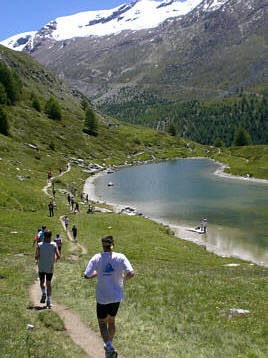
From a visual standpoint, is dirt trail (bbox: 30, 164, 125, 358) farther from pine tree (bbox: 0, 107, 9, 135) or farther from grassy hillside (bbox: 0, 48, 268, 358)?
pine tree (bbox: 0, 107, 9, 135)

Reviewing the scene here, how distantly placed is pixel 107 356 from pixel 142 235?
39.1 meters

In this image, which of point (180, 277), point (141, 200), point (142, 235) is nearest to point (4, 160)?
point (141, 200)

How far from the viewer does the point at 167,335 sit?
15773mm

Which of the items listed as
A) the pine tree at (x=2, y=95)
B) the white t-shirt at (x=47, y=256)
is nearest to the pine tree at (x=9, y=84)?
the pine tree at (x=2, y=95)

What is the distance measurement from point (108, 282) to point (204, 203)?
78317mm

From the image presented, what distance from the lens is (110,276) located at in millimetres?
12320

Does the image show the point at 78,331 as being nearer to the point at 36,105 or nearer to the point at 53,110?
the point at 36,105

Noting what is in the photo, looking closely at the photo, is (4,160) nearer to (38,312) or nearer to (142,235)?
(142,235)

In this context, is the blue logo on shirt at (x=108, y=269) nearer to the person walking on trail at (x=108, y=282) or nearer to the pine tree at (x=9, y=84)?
the person walking on trail at (x=108, y=282)

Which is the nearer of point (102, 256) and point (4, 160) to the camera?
point (102, 256)

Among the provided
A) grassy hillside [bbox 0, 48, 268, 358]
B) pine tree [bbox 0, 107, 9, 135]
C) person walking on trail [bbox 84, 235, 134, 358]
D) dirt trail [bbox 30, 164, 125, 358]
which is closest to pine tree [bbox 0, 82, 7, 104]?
pine tree [bbox 0, 107, 9, 135]

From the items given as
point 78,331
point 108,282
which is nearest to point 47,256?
point 78,331

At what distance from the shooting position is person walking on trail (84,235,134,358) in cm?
1228

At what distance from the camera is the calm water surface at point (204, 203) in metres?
56.0
